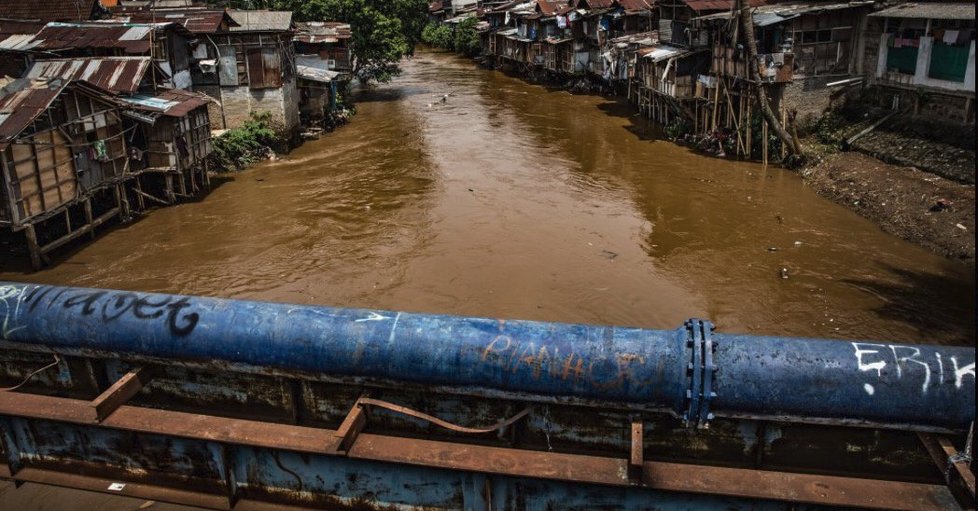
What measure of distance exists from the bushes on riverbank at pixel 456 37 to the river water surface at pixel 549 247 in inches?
1674

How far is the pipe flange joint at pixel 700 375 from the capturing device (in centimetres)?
603

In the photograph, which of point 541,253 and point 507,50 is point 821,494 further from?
point 507,50

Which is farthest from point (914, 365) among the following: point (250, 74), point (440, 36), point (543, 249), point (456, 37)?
point (440, 36)

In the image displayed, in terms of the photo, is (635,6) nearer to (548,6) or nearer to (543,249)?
(548,6)

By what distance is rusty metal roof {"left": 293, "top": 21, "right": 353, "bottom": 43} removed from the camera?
1515 inches

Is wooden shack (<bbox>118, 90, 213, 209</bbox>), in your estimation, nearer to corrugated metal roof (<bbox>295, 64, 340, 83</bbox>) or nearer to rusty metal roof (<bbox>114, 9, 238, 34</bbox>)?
rusty metal roof (<bbox>114, 9, 238, 34</bbox>)

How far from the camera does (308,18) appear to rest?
42594 millimetres

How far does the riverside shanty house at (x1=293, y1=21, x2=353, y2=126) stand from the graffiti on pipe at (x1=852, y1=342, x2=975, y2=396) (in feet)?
102

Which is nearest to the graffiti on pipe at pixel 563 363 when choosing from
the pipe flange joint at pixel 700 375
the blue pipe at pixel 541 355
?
the blue pipe at pixel 541 355

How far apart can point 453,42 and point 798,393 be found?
73607mm

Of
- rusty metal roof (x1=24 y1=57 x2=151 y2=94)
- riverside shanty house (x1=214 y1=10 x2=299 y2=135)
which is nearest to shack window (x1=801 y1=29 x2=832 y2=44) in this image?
riverside shanty house (x1=214 y1=10 x2=299 y2=135)

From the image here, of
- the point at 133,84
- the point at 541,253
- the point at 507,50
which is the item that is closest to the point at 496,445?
the point at 541,253

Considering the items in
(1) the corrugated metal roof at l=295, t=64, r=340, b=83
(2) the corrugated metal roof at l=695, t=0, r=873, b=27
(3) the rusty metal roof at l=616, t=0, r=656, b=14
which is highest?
(3) the rusty metal roof at l=616, t=0, r=656, b=14

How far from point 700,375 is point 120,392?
5777 millimetres
